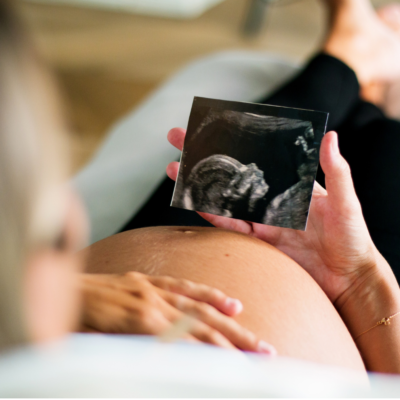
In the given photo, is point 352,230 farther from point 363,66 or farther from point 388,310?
point 363,66

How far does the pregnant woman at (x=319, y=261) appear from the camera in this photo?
562 millimetres

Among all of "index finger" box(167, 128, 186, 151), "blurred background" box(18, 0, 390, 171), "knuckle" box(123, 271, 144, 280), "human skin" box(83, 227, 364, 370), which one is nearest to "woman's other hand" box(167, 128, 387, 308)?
"index finger" box(167, 128, 186, 151)

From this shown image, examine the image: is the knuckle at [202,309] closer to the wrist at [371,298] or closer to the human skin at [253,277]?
the human skin at [253,277]

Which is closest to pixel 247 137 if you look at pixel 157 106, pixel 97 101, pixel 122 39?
pixel 157 106

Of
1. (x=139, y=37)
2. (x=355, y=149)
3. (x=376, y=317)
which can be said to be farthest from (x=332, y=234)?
(x=139, y=37)

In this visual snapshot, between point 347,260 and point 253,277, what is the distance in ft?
0.69

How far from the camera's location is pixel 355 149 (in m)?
0.97

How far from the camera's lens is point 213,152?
66 centimetres

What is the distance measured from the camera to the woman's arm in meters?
0.63

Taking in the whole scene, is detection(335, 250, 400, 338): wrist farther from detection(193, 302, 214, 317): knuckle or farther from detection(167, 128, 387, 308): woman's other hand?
detection(193, 302, 214, 317): knuckle

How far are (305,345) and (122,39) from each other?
216cm

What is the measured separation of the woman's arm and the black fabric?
0.15 metres

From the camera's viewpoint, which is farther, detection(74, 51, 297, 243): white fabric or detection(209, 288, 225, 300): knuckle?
detection(74, 51, 297, 243): white fabric

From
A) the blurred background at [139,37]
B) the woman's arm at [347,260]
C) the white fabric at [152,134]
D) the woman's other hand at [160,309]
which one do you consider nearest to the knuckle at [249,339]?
the woman's other hand at [160,309]
